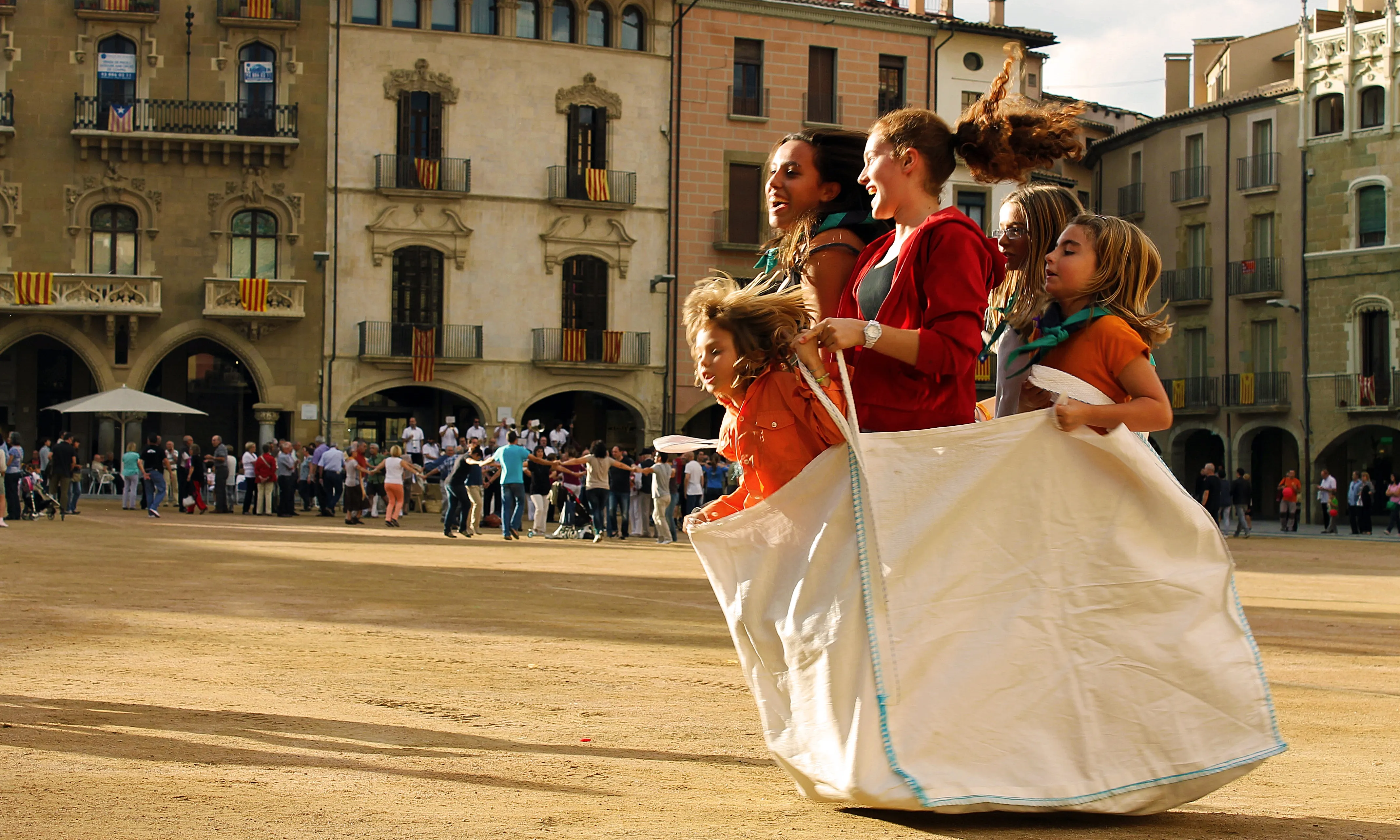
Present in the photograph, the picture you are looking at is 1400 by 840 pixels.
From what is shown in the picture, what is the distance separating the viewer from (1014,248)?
502cm

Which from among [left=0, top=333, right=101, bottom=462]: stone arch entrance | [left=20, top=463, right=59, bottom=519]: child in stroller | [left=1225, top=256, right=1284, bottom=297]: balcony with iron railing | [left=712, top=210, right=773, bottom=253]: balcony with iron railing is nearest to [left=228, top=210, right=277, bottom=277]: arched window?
[left=0, top=333, right=101, bottom=462]: stone arch entrance

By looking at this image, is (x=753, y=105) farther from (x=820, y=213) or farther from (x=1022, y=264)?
(x=820, y=213)

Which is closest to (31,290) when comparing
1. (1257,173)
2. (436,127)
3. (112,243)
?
(112,243)

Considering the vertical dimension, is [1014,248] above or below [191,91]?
below

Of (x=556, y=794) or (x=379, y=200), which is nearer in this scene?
(x=556, y=794)

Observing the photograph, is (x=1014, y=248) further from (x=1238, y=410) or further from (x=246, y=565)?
(x=1238, y=410)

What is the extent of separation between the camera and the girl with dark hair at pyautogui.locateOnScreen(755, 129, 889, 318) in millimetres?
4766

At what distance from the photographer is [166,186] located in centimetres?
3762

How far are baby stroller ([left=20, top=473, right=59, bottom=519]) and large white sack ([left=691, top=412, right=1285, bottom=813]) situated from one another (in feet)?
81.4

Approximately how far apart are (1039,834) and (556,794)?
5.03 feet

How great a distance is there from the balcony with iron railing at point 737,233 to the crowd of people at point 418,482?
295 inches

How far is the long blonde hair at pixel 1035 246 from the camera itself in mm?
4840

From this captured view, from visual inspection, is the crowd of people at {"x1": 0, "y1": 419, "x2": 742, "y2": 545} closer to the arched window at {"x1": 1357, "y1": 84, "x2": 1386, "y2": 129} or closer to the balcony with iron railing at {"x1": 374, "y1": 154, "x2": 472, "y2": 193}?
the balcony with iron railing at {"x1": 374, "y1": 154, "x2": 472, "y2": 193}

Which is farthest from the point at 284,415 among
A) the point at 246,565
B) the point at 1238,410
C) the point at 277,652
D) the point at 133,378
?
the point at 277,652
